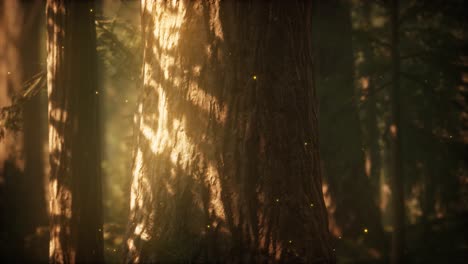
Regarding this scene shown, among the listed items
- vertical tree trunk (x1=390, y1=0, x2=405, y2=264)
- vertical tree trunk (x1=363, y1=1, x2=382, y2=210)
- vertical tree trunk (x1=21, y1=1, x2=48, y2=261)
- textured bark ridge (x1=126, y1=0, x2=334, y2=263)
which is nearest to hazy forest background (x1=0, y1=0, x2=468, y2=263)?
textured bark ridge (x1=126, y1=0, x2=334, y2=263)

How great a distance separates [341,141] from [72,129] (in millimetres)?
6174

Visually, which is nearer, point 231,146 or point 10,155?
point 231,146

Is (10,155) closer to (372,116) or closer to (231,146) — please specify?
(231,146)

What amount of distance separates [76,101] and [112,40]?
3106 millimetres

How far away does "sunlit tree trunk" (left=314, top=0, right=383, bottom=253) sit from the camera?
9.15m

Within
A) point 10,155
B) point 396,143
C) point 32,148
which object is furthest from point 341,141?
point 10,155

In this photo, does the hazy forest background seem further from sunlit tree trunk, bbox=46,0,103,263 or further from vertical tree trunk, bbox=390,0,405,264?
vertical tree trunk, bbox=390,0,405,264

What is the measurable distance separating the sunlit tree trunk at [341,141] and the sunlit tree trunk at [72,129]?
5514mm

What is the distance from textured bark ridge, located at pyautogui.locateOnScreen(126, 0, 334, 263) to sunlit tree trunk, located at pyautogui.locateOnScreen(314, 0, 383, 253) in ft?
18.6

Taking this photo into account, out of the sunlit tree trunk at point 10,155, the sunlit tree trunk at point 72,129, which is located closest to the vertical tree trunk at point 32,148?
the sunlit tree trunk at point 10,155

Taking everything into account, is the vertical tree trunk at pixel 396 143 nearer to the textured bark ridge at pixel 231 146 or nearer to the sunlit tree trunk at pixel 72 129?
the textured bark ridge at pixel 231 146

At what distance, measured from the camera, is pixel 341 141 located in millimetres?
9258

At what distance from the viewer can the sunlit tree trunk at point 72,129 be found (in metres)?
4.71

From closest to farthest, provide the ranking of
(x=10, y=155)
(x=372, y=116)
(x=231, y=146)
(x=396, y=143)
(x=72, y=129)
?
1. (x=231, y=146)
2. (x=72, y=129)
3. (x=396, y=143)
4. (x=10, y=155)
5. (x=372, y=116)
